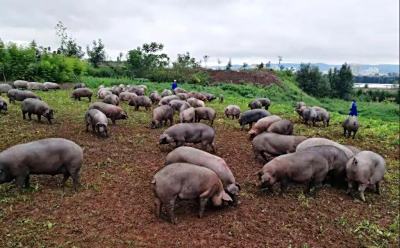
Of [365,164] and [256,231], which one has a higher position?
[365,164]

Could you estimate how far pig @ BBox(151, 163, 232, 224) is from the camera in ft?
24.4

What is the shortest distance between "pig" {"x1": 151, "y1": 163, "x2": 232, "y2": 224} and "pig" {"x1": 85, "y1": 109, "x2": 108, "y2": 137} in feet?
18.1

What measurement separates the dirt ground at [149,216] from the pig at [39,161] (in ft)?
1.23

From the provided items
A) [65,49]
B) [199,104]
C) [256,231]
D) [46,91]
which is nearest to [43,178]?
[256,231]

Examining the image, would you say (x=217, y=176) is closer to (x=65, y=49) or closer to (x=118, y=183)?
(x=118, y=183)

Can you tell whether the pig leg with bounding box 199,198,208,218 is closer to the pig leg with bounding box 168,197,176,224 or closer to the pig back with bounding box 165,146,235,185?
the pig leg with bounding box 168,197,176,224

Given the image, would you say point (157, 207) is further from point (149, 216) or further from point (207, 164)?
point (207, 164)

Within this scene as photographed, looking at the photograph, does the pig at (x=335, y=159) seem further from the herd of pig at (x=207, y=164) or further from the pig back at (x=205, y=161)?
the pig back at (x=205, y=161)

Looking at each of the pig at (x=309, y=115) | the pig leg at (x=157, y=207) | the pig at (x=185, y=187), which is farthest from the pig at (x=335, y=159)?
the pig at (x=309, y=115)

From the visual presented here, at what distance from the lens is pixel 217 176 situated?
321 inches

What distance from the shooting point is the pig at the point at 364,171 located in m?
9.80

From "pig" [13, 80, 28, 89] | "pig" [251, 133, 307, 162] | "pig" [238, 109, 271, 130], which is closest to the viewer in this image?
"pig" [251, 133, 307, 162]

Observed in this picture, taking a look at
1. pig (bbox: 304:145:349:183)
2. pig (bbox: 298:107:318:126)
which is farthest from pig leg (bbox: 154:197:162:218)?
pig (bbox: 298:107:318:126)

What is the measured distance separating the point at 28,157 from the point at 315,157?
618 centimetres
